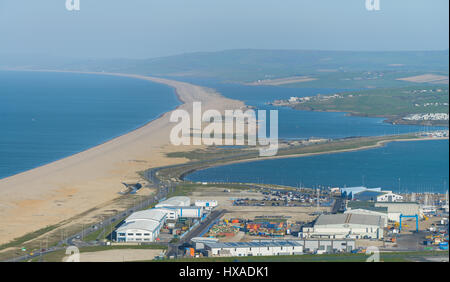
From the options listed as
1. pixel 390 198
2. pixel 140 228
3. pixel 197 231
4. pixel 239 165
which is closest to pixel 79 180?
pixel 239 165

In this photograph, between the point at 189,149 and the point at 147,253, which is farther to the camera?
the point at 189,149

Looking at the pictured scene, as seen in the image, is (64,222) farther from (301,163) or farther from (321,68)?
(321,68)

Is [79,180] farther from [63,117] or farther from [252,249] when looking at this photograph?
[63,117]

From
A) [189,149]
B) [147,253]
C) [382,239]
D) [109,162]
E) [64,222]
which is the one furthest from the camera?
[189,149]

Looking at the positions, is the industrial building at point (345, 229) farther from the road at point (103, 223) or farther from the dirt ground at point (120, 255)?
the road at point (103, 223)

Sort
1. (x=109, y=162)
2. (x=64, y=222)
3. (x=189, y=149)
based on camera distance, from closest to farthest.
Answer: (x=64, y=222) < (x=109, y=162) < (x=189, y=149)

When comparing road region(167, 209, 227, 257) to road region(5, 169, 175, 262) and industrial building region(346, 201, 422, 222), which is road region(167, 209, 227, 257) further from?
industrial building region(346, 201, 422, 222)
